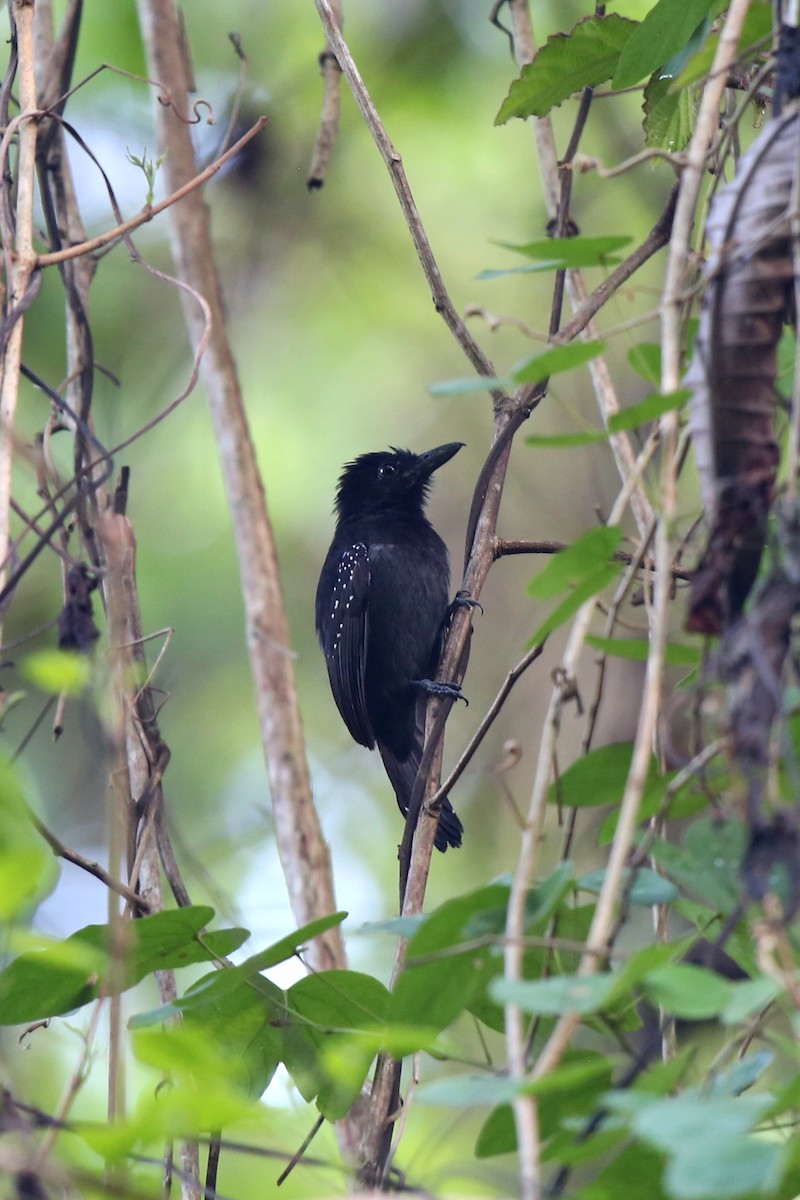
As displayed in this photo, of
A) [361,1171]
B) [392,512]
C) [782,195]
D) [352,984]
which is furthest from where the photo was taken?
[392,512]

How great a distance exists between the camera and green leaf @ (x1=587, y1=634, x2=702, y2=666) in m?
1.18

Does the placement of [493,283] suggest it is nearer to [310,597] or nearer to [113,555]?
[310,597]

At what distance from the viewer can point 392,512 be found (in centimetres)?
461

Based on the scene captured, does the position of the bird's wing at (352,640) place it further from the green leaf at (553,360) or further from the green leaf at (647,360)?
the green leaf at (553,360)

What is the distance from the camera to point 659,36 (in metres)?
1.80

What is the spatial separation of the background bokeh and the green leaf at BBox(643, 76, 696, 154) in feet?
7.34

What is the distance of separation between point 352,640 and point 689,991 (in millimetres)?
3537

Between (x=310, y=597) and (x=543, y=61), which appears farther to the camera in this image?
(x=310, y=597)

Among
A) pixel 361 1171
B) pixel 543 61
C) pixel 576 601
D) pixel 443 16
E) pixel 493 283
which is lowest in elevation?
pixel 361 1171

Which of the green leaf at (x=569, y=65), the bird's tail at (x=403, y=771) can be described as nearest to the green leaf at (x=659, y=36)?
the green leaf at (x=569, y=65)

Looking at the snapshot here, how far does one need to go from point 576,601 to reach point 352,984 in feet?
2.12

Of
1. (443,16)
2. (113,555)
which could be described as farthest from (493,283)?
(113,555)

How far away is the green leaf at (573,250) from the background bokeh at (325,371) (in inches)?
132

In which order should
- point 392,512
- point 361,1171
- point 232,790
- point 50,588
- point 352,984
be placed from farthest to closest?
point 232,790
point 50,588
point 392,512
point 352,984
point 361,1171
